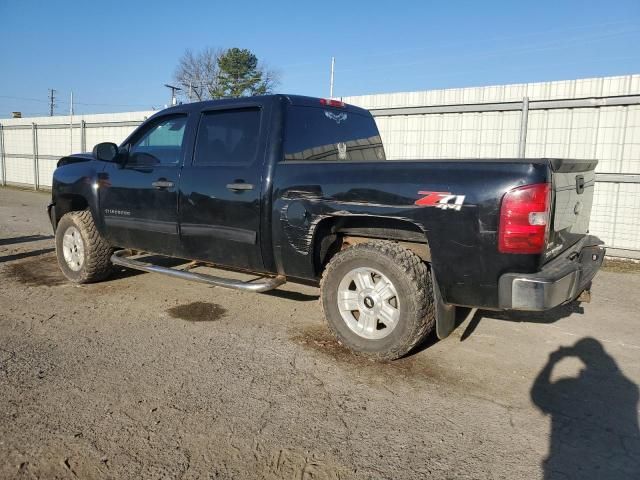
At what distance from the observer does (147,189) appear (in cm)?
516

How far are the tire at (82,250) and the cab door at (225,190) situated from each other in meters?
1.47

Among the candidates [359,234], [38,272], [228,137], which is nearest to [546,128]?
[359,234]

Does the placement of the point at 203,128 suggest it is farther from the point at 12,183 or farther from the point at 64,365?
the point at 12,183

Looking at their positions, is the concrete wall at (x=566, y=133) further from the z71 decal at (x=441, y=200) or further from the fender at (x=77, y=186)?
the fender at (x=77, y=186)

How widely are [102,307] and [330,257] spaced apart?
2393 millimetres

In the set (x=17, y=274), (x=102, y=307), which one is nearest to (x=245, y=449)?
(x=102, y=307)

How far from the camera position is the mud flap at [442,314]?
3639 millimetres

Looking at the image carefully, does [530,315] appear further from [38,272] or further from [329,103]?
[38,272]

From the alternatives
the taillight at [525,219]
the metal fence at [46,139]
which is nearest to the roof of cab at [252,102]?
the taillight at [525,219]

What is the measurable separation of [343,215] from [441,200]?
768 millimetres

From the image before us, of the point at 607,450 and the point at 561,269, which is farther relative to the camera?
the point at 561,269

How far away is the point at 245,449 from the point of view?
107 inches

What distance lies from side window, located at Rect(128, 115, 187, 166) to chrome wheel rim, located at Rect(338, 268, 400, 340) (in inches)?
85.6

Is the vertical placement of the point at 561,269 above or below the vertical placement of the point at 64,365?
above
